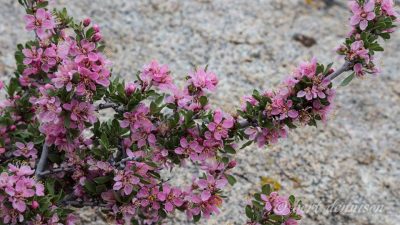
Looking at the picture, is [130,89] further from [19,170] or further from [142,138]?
[19,170]

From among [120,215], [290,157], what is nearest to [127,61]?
[290,157]

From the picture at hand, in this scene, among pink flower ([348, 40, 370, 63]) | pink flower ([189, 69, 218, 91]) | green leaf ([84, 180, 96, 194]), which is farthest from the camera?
green leaf ([84, 180, 96, 194])

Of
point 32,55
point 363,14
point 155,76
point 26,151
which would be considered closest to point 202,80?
point 155,76

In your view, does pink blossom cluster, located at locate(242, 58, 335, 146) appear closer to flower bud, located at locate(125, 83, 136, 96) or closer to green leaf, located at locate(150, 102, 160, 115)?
green leaf, located at locate(150, 102, 160, 115)

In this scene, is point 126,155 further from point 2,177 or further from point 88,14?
point 88,14

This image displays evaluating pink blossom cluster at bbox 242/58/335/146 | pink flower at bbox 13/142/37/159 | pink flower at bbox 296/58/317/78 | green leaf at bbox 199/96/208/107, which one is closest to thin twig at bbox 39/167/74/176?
pink flower at bbox 13/142/37/159

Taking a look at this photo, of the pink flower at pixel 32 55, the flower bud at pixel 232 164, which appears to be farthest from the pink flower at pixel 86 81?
the flower bud at pixel 232 164

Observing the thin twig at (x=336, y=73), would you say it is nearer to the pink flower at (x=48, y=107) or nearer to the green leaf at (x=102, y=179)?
the green leaf at (x=102, y=179)
